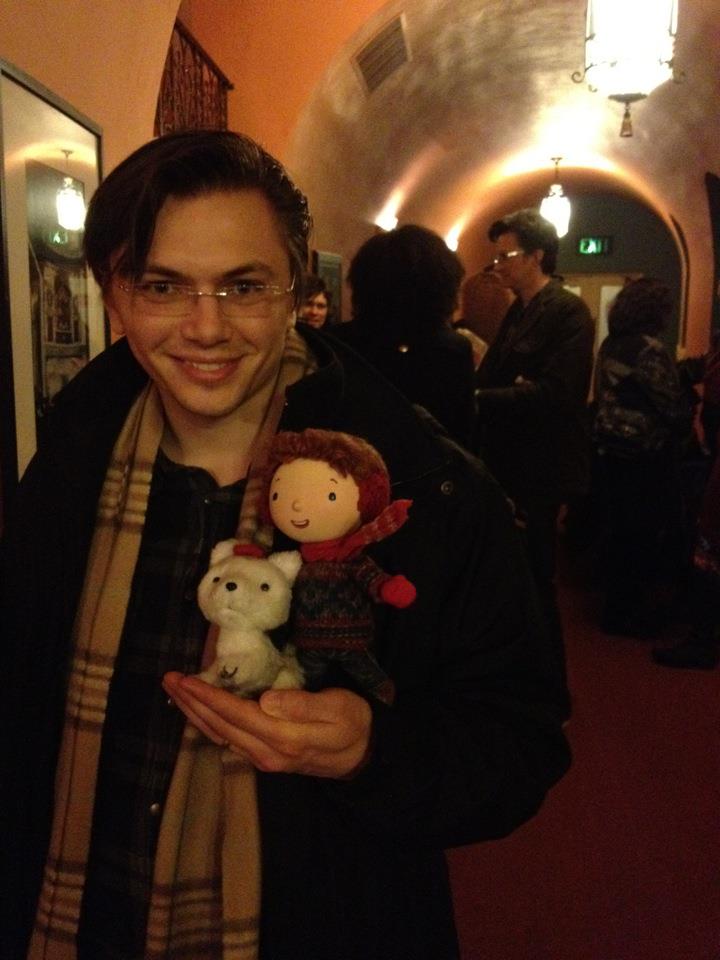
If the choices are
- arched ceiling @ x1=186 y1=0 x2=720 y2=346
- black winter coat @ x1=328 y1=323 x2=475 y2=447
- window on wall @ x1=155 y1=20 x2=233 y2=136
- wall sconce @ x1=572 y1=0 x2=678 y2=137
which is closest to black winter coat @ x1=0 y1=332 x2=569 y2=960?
black winter coat @ x1=328 y1=323 x2=475 y2=447

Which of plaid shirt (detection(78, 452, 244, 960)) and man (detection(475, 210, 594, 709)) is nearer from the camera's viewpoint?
plaid shirt (detection(78, 452, 244, 960))

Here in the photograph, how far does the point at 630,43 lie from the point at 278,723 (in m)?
4.14

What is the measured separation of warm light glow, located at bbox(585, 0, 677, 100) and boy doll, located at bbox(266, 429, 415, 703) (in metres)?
3.90

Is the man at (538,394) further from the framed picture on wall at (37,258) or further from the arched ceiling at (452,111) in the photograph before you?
the arched ceiling at (452,111)

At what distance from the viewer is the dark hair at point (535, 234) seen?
10.4ft

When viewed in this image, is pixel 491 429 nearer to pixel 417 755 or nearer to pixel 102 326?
pixel 102 326

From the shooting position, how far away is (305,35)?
4426mm

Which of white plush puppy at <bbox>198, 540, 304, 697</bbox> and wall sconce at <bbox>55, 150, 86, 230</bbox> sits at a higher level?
wall sconce at <bbox>55, 150, 86, 230</bbox>

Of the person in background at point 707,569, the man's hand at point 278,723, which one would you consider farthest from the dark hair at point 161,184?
the person in background at point 707,569

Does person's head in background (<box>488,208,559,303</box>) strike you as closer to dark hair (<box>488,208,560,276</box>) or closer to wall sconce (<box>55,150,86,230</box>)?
dark hair (<box>488,208,560,276</box>)

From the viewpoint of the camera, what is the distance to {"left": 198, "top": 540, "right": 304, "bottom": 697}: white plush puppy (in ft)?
2.77

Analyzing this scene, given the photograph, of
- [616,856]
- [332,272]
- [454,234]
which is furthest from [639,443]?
[454,234]

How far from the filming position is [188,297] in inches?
39.0

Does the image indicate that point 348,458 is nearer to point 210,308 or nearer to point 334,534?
point 334,534
